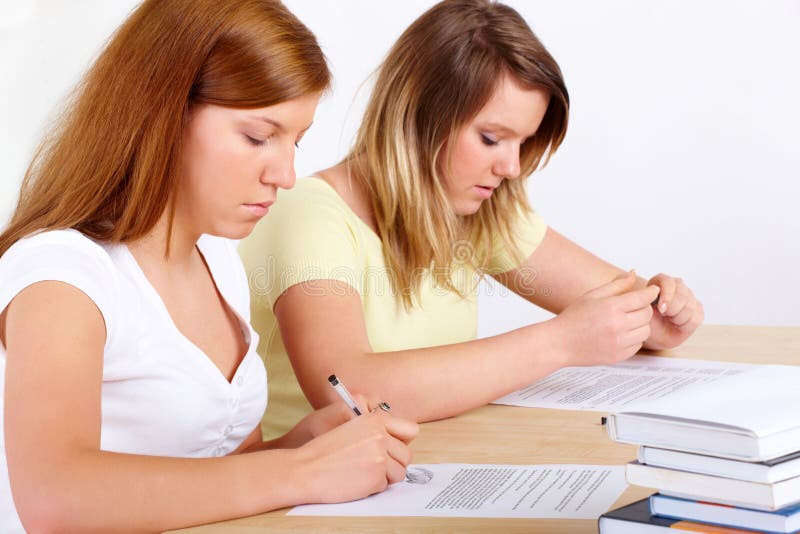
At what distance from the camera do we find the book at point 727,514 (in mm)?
790

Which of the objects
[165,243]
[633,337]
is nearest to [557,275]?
[633,337]

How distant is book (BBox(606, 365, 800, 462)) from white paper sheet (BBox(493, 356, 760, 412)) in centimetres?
62

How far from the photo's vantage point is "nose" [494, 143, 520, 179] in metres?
1.84

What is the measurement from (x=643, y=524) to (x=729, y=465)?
0.09m

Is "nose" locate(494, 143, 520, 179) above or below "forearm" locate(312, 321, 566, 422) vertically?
above

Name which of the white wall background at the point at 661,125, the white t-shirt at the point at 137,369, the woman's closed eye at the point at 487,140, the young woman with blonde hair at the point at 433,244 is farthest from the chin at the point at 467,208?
the white wall background at the point at 661,125

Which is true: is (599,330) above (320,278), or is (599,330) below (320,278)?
below

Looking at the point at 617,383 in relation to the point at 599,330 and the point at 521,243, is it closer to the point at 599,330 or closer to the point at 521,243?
the point at 599,330

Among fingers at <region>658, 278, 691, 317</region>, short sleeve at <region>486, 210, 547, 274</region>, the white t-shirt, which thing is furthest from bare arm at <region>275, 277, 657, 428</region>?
short sleeve at <region>486, 210, 547, 274</region>

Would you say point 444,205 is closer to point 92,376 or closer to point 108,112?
point 108,112

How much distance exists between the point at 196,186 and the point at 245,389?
305 mm

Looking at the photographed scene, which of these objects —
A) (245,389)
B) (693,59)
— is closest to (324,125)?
(693,59)

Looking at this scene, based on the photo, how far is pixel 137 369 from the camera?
1246 millimetres

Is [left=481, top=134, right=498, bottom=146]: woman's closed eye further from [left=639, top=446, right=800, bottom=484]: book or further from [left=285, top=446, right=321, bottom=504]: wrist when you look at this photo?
[left=639, top=446, right=800, bottom=484]: book
